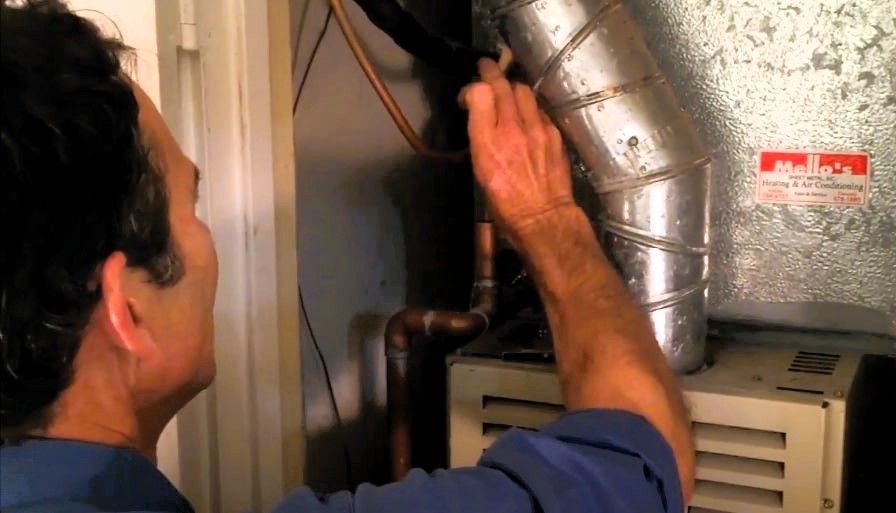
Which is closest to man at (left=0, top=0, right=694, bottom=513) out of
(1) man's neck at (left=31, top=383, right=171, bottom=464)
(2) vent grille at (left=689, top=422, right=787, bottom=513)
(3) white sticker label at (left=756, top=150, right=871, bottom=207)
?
(1) man's neck at (left=31, top=383, right=171, bottom=464)

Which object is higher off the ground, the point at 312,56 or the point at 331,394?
the point at 312,56

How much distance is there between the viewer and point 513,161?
36.9 inches

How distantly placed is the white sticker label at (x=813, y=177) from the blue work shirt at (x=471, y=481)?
470mm

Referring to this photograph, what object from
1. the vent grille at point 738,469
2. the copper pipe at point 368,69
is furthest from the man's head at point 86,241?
the vent grille at point 738,469

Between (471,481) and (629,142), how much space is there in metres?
0.42

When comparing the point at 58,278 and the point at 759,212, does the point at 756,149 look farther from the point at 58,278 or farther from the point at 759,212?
the point at 58,278

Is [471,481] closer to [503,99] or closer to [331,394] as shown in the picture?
[503,99]

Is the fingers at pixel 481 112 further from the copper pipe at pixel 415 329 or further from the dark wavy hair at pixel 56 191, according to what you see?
the dark wavy hair at pixel 56 191

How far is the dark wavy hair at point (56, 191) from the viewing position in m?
0.57

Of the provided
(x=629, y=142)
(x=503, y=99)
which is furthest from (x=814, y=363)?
(x=503, y=99)

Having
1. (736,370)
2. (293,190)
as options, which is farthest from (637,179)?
(293,190)

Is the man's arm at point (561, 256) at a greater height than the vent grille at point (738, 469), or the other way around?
the man's arm at point (561, 256)

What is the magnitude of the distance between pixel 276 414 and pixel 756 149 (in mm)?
605

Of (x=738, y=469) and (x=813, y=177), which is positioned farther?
(x=813, y=177)
